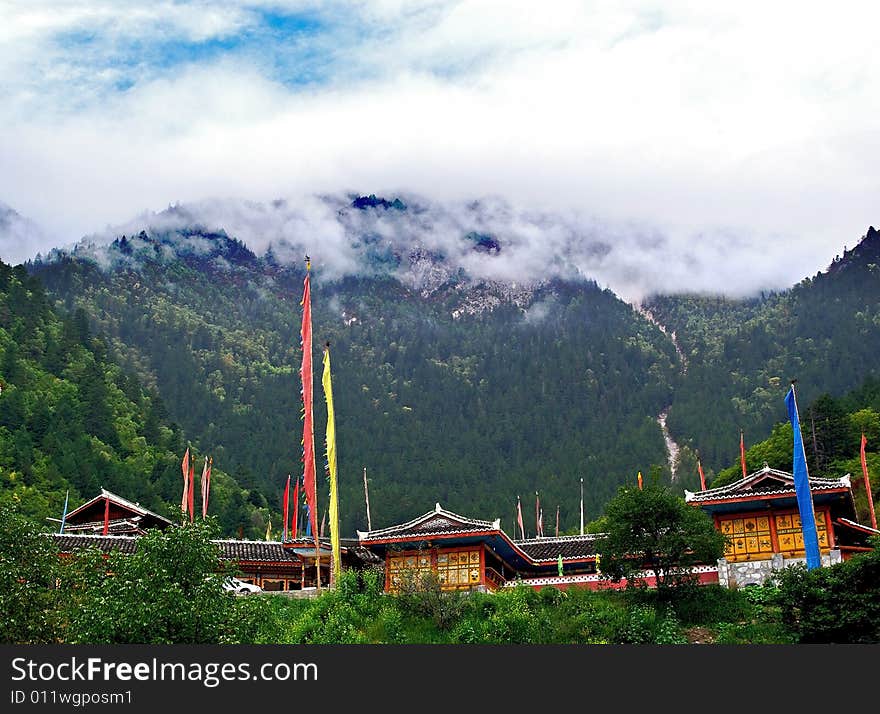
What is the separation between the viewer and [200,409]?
171 m

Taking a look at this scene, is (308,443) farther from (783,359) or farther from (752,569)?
(783,359)

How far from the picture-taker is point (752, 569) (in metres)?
52.7

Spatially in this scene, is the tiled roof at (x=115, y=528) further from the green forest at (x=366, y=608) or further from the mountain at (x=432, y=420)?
the mountain at (x=432, y=420)

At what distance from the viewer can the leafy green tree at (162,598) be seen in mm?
30797

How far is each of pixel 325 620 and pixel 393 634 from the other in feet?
9.61

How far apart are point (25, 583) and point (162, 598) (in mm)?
5953

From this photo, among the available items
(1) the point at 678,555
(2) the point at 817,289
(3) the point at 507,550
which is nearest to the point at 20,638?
(1) the point at 678,555

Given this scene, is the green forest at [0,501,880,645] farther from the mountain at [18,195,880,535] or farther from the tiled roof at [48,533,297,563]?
the mountain at [18,195,880,535]

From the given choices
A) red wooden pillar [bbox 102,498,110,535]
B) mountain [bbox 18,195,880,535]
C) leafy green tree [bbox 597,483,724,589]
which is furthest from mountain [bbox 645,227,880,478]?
leafy green tree [bbox 597,483,724,589]

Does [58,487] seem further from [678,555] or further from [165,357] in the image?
[165,357]

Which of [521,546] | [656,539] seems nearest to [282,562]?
[521,546]

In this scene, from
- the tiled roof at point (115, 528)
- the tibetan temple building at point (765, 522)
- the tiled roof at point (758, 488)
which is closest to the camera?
the tibetan temple building at point (765, 522)

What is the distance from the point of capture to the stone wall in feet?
172

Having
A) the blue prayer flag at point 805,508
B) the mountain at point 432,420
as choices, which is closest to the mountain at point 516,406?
the mountain at point 432,420
